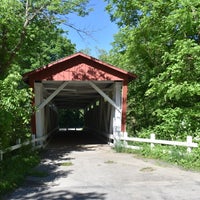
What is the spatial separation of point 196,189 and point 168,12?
931cm

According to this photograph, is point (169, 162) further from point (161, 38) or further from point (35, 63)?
point (35, 63)

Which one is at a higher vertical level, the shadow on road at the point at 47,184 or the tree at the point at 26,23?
the tree at the point at 26,23

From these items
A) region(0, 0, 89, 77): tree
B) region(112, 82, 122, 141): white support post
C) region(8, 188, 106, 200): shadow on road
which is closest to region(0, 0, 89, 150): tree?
region(0, 0, 89, 77): tree

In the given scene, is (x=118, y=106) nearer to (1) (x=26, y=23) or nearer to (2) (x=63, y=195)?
(1) (x=26, y=23)

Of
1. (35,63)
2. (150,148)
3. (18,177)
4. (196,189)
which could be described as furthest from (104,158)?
(35,63)

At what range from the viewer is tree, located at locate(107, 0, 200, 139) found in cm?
1237

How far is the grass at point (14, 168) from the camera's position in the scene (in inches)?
296

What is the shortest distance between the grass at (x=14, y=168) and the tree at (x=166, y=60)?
218 inches

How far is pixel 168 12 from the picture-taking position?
1444 centimetres

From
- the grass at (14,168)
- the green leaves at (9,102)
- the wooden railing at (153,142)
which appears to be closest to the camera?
the grass at (14,168)

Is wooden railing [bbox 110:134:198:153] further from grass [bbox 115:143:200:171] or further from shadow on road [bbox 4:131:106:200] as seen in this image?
shadow on road [bbox 4:131:106:200]

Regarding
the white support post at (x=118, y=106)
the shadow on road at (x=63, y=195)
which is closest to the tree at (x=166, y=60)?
the white support post at (x=118, y=106)

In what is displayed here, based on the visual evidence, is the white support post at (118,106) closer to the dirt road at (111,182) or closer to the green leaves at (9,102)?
the dirt road at (111,182)

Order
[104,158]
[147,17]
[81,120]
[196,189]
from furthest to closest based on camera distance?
1. [81,120]
2. [147,17]
3. [104,158]
4. [196,189]
